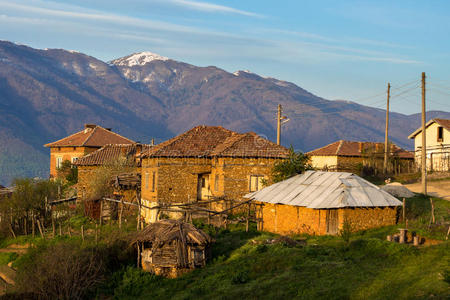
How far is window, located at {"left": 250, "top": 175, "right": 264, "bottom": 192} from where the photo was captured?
33.8 meters

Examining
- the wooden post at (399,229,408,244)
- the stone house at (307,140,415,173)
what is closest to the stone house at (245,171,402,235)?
the wooden post at (399,229,408,244)

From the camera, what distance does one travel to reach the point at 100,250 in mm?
25312

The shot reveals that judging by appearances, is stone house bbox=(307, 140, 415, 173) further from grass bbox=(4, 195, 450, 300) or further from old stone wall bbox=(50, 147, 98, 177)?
grass bbox=(4, 195, 450, 300)

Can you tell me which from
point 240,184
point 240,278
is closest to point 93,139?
point 240,184

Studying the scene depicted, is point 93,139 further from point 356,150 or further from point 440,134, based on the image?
point 440,134

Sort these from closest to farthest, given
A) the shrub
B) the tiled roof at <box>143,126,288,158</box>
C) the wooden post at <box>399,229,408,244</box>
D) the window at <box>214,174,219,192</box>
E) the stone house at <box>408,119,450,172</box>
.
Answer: the shrub, the wooden post at <box>399,229,408,244</box>, the tiled roof at <box>143,126,288,158</box>, the window at <box>214,174,219,192</box>, the stone house at <box>408,119,450,172</box>

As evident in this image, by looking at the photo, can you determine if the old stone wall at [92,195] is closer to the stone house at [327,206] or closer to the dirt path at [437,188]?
the stone house at [327,206]

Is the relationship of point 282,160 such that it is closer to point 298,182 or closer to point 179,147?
point 298,182

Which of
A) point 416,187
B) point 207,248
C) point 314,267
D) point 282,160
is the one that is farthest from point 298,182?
point 416,187

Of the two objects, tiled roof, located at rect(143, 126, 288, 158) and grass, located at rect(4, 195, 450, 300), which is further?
tiled roof, located at rect(143, 126, 288, 158)

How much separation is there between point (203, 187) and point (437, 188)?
16.4 meters

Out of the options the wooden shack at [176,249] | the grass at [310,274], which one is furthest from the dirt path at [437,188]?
the wooden shack at [176,249]

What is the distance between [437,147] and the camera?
168 feet

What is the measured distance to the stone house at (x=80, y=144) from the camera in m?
61.1
